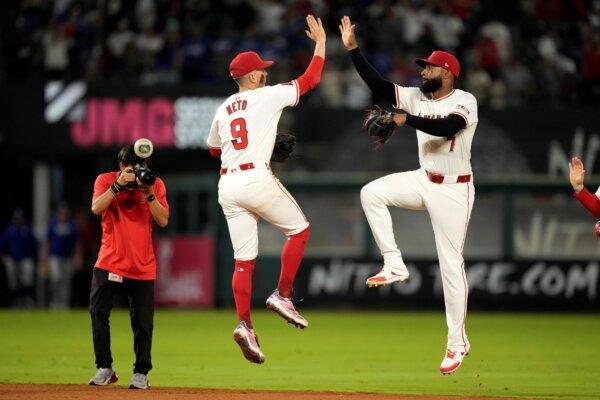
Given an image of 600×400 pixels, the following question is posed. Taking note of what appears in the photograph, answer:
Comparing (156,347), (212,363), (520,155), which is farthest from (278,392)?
(520,155)

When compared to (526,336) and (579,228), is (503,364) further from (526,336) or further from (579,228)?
(579,228)

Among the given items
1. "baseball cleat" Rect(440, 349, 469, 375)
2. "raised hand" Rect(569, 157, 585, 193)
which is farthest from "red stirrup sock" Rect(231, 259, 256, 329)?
"raised hand" Rect(569, 157, 585, 193)

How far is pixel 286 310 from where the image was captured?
10086 mm

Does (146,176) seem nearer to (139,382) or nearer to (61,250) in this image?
(139,382)

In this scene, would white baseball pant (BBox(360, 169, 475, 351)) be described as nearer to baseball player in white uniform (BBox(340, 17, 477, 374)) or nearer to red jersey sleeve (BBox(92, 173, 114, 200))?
baseball player in white uniform (BBox(340, 17, 477, 374))

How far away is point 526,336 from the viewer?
16844 millimetres

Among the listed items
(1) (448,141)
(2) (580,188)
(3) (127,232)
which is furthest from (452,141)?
(3) (127,232)

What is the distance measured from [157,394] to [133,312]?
2.78 ft

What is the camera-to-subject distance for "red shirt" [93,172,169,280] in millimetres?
10297

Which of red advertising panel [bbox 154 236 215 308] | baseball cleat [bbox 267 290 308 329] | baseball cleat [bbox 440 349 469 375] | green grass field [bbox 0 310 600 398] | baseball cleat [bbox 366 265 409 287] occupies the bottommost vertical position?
red advertising panel [bbox 154 236 215 308]

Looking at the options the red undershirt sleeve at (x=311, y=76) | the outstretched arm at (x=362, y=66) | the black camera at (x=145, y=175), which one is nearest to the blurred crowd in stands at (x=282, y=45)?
the outstretched arm at (x=362, y=66)

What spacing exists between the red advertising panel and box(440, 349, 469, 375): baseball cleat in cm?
1240

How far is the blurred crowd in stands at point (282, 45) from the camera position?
898 inches

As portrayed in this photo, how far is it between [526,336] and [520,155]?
23.6 feet
